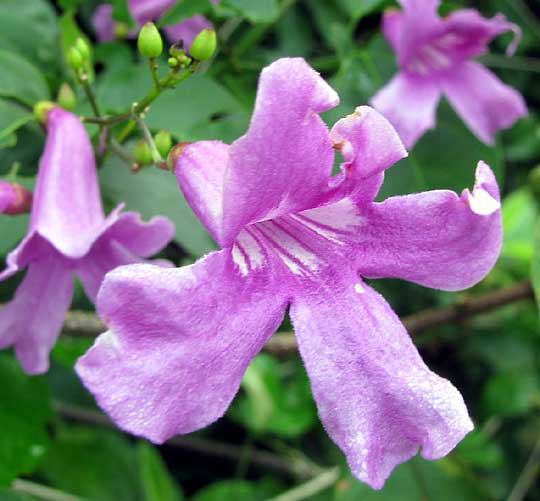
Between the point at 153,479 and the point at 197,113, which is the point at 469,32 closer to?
the point at 197,113

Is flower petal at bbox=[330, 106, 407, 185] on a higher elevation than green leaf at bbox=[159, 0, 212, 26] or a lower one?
higher

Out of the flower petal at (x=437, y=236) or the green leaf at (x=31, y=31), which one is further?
the green leaf at (x=31, y=31)

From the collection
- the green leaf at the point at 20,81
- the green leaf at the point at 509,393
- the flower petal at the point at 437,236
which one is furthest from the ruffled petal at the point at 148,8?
the green leaf at the point at 509,393

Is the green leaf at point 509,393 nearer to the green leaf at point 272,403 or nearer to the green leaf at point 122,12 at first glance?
the green leaf at point 272,403

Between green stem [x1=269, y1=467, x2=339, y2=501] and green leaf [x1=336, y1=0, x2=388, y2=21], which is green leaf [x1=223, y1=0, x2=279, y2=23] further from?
green stem [x1=269, y1=467, x2=339, y2=501]

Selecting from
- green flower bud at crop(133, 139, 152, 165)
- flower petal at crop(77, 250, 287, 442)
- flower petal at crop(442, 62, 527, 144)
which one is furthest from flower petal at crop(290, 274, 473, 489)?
flower petal at crop(442, 62, 527, 144)

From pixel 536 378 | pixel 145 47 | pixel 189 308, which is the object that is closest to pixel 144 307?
pixel 189 308

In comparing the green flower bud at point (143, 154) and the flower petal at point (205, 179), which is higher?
the flower petal at point (205, 179)

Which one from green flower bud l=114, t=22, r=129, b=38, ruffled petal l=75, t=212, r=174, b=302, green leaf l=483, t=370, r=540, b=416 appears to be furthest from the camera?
green leaf l=483, t=370, r=540, b=416
